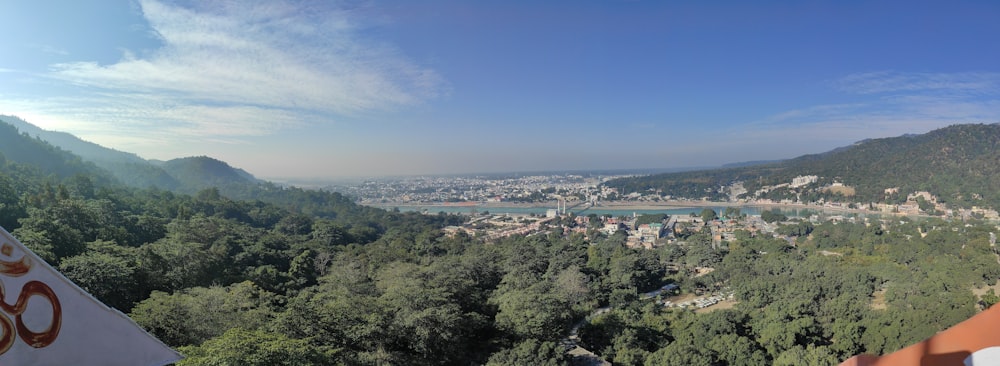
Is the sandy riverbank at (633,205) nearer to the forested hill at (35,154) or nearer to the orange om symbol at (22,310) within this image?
the forested hill at (35,154)

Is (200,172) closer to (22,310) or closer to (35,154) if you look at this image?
(35,154)

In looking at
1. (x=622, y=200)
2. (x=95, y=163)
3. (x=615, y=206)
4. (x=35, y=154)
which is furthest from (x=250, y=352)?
(x=622, y=200)

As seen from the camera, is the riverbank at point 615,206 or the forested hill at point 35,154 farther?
the riverbank at point 615,206

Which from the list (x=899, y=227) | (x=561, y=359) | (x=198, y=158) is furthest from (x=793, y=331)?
(x=198, y=158)

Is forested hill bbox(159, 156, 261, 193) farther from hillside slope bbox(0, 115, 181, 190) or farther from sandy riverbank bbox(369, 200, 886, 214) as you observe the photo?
sandy riverbank bbox(369, 200, 886, 214)

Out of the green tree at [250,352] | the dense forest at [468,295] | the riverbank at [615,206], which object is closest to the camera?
the green tree at [250,352]

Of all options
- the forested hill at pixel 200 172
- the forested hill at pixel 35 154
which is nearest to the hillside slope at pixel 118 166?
the forested hill at pixel 200 172

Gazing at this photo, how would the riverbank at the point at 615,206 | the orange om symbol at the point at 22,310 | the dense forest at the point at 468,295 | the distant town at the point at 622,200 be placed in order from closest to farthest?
the orange om symbol at the point at 22,310
the dense forest at the point at 468,295
the distant town at the point at 622,200
the riverbank at the point at 615,206
